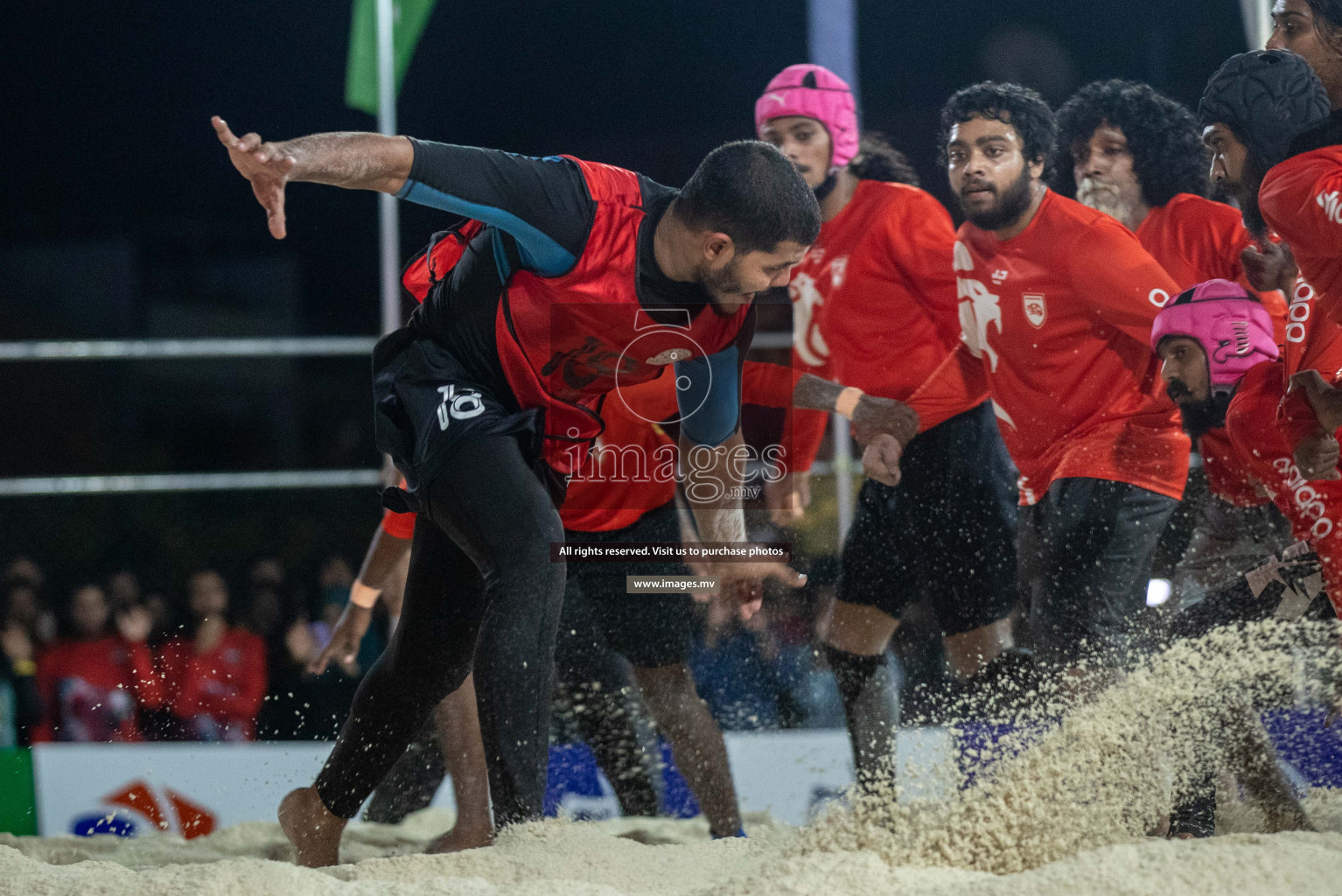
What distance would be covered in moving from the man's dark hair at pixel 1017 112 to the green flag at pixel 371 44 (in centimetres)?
142

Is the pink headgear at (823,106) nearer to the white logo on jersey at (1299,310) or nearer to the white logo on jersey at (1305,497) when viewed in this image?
the white logo on jersey at (1299,310)

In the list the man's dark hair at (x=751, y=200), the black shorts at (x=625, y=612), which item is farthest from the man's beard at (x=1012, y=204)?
the black shorts at (x=625, y=612)

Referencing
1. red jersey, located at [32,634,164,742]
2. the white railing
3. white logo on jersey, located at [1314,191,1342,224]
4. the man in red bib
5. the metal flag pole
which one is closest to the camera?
the man in red bib

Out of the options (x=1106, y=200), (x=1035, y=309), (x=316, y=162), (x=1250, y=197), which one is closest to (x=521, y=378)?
(x=316, y=162)

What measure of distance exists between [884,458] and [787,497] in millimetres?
272

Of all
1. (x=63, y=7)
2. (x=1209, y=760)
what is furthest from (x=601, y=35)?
(x=1209, y=760)

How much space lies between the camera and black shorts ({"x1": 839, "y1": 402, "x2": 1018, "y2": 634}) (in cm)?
263

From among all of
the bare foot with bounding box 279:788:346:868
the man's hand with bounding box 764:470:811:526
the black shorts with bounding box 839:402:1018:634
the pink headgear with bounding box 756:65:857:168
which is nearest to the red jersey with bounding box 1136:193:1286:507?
the black shorts with bounding box 839:402:1018:634

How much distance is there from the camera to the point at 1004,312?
2.63 metres

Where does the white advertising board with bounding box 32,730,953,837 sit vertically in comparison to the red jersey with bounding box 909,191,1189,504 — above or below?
below

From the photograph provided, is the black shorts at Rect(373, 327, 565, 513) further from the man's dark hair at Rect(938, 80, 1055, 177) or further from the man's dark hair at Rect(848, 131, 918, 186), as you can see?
the man's dark hair at Rect(938, 80, 1055, 177)

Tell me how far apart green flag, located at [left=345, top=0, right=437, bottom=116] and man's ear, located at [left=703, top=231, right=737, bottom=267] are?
1.06 meters

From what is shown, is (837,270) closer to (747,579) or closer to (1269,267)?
(747,579)

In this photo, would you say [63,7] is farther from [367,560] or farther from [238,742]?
[238,742]
